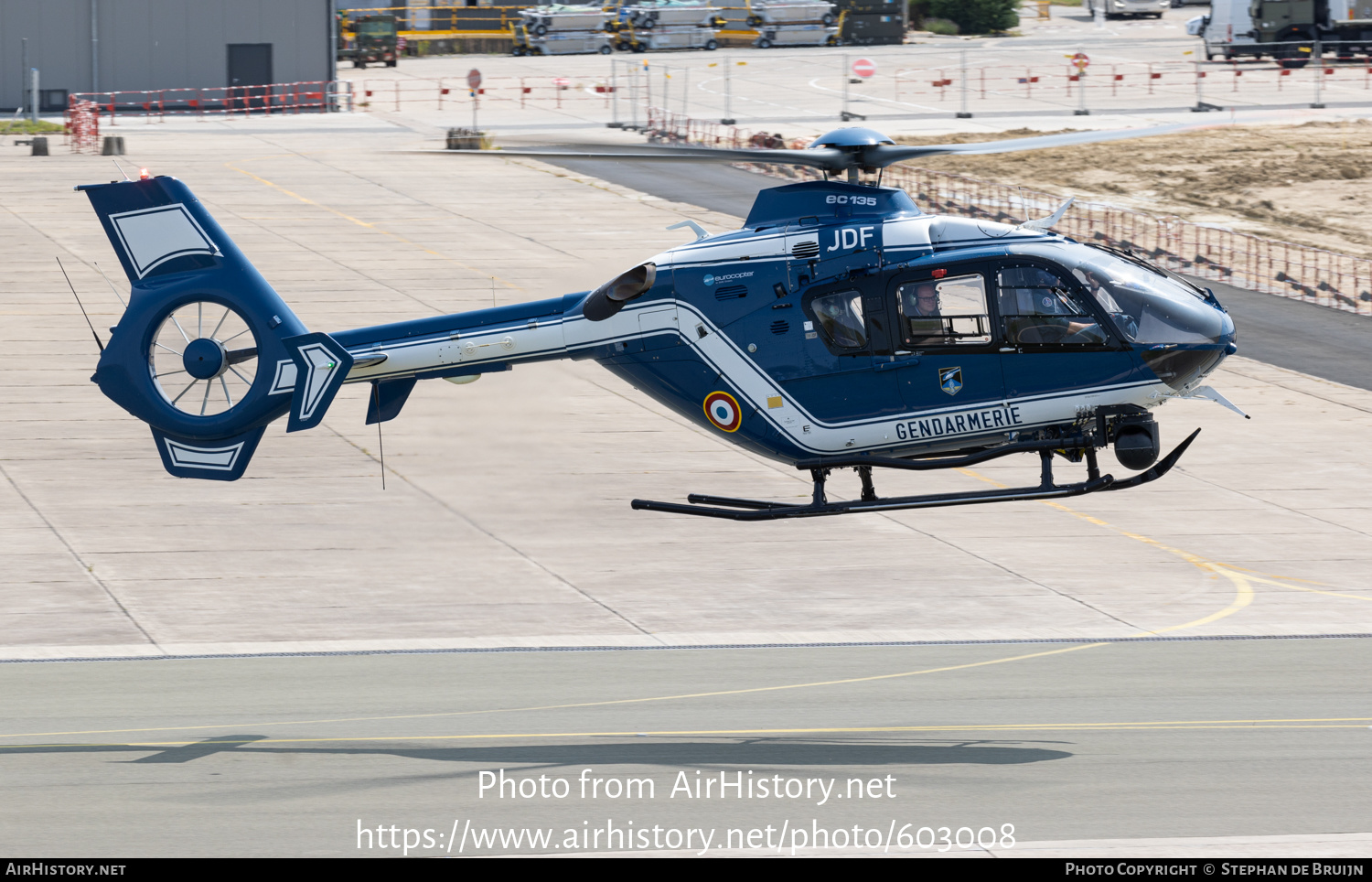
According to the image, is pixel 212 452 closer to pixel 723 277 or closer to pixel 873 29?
pixel 723 277

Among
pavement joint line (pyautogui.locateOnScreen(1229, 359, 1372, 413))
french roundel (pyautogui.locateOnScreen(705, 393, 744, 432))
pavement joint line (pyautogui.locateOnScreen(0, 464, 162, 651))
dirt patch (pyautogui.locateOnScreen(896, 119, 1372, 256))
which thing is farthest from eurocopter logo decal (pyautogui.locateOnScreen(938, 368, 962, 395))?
dirt patch (pyautogui.locateOnScreen(896, 119, 1372, 256))

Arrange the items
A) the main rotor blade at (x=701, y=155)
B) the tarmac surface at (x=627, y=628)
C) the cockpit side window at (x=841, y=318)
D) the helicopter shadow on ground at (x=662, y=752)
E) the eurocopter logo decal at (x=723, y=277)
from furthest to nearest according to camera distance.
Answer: the helicopter shadow on ground at (x=662, y=752)
the eurocopter logo decal at (x=723, y=277)
the tarmac surface at (x=627, y=628)
the cockpit side window at (x=841, y=318)
the main rotor blade at (x=701, y=155)

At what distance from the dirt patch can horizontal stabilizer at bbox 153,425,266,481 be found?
39568mm

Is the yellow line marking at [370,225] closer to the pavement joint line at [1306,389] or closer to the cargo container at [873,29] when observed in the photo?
the pavement joint line at [1306,389]

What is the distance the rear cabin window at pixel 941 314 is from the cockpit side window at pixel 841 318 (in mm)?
452

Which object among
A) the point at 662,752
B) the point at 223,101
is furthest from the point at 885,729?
the point at 223,101

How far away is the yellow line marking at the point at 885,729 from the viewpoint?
19438 mm

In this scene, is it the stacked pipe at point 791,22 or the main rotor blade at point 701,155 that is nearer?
the main rotor blade at point 701,155

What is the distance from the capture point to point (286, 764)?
18.6 m

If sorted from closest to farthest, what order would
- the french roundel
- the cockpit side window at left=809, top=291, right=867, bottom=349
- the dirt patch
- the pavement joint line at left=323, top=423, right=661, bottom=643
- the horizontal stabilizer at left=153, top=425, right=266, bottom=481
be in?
the cockpit side window at left=809, top=291, right=867, bottom=349
the french roundel
the horizontal stabilizer at left=153, top=425, right=266, bottom=481
the pavement joint line at left=323, top=423, right=661, bottom=643
the dirt patch

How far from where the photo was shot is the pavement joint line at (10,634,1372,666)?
2283 centimetres

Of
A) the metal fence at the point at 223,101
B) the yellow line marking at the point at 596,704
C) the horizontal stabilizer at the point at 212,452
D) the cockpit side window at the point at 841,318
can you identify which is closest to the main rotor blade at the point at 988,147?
the cockpit side window at the point at 841,318

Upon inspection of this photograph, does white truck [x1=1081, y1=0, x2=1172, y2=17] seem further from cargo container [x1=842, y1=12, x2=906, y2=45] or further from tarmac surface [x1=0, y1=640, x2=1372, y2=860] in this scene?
tarmac surface [x1=0, y1=640, x2=1372, y2=860]

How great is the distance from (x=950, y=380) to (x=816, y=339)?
1488 millimetres
